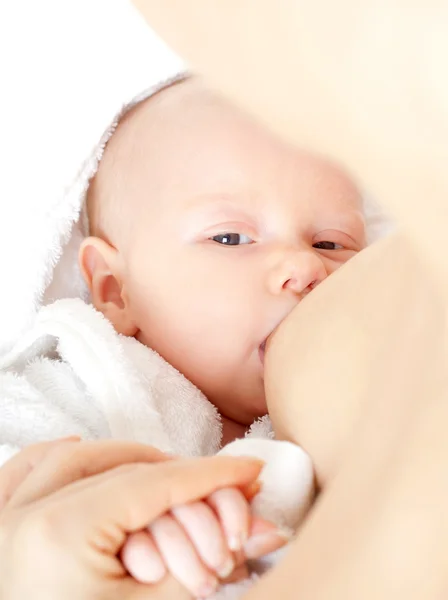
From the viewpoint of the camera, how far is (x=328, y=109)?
314 millimetres

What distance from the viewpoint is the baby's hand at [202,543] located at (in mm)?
549

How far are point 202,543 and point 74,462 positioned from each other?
0.14 m

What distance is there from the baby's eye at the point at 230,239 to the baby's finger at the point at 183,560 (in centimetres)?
56

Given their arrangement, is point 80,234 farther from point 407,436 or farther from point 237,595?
point 407,436

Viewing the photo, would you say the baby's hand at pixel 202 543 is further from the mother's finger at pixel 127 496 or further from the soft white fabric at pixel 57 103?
the soft white fabric at pixel 57 103

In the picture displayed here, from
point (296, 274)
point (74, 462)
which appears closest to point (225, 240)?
point (296, 274)

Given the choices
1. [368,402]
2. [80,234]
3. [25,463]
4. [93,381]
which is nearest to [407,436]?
[368,402]

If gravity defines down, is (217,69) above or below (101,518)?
above

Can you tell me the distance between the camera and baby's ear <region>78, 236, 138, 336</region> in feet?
3.82

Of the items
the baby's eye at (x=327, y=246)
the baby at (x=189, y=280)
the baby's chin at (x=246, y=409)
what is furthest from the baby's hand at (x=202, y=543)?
the baby's eye at (x=327, y=246)

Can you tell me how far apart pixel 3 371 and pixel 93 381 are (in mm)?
204

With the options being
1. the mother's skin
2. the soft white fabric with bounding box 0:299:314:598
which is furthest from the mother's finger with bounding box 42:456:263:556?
the soft white fabric with bounding box 0:299:314:598

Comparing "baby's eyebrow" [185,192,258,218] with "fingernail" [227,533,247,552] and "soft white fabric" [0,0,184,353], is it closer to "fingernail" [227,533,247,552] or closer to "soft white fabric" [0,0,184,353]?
"soft white fabric" [0,0,184,353]

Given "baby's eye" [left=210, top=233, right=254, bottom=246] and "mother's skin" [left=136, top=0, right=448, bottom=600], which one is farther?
"baby's eye" [left=210, top=233, right=254, bottom=246]
